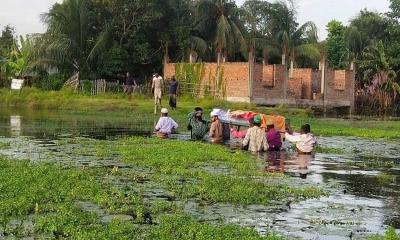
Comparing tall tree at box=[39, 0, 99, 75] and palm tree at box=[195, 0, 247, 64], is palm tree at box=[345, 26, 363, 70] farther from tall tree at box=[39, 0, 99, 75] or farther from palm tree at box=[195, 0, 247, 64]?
tall tree at box=[39, 0, 99, 75]

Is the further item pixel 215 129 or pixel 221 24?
pixel 221 24

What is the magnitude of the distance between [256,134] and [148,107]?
1750cm

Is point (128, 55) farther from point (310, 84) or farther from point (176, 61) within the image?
point (310, 84)

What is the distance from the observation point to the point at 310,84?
4547 cm

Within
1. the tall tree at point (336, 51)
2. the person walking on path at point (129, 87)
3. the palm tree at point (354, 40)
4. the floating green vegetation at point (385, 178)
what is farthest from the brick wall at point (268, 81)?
the floating green vegetation at point (385, 178)

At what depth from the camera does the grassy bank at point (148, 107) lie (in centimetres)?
2783

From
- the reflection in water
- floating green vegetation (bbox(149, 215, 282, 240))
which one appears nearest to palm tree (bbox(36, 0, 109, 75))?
the reflection in water

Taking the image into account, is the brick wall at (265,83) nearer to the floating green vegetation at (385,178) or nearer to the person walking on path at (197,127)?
the person walking on path at (197,127)

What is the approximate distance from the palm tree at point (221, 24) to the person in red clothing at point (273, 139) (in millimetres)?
26410

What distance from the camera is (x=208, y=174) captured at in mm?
13117

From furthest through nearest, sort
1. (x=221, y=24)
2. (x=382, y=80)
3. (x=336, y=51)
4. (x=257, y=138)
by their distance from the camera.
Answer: (x=336, y=51), (x=382, y=80), (x=221, y=24), (x=257, y=138)

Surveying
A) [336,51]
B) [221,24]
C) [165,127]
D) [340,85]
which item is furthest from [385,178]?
[336,51]

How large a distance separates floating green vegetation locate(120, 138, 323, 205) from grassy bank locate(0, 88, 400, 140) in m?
9.14

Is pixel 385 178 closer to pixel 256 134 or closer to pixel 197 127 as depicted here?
pixel 256 134
